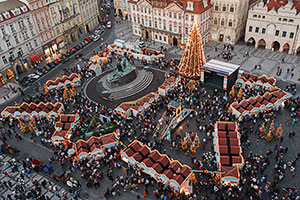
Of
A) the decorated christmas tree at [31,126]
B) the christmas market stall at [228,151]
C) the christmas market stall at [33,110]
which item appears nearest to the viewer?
the christmas market stall at [228,151]

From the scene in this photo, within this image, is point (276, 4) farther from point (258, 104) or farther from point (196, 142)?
point (196, 142)

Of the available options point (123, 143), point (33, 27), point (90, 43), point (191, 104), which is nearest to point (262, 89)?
point (191, 104)

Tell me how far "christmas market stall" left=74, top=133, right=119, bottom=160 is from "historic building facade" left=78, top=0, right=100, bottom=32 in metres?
58.5

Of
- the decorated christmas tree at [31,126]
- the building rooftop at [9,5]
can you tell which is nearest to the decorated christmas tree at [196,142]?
the decorated christmas tree at [31,126]

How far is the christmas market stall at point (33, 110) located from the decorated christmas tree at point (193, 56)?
2598 centimetres

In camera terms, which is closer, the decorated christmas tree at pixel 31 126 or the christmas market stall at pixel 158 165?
the christmas market stall at pixel 158 165

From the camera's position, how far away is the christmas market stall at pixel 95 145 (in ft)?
134

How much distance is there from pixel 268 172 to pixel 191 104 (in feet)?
62.2

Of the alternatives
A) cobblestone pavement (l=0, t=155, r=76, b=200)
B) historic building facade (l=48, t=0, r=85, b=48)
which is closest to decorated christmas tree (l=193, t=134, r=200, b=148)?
cobblestone pavement (l=0, t=155, r=76, b=200)

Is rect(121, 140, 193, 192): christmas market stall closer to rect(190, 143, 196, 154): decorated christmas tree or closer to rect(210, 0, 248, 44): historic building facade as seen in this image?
rect(190, 143, 196, 154): decorated christmas tree

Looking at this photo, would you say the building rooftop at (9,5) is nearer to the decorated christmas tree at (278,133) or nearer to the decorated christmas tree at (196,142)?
the decorated christmas tree at (196,142)

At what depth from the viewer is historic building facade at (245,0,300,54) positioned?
6372cm

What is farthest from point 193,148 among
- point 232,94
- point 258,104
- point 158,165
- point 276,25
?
point 276,25

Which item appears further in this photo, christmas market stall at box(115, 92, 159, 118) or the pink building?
the pink building
